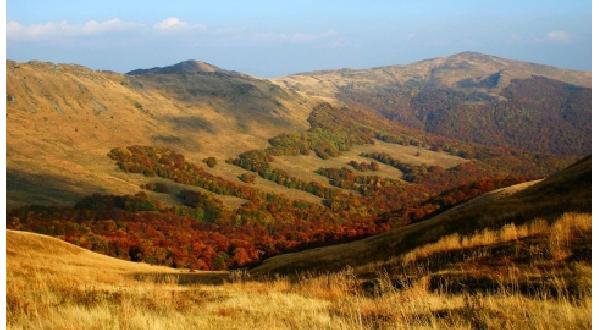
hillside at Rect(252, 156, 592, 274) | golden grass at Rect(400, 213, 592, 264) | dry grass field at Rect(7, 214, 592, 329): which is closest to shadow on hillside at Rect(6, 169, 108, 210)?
hillside at Rect(252, 156, 592, 274)

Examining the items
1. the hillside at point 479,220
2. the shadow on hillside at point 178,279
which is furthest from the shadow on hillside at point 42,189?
the hillside at point 479,220

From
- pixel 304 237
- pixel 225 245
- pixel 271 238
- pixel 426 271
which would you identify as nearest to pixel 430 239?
pixel 426 271

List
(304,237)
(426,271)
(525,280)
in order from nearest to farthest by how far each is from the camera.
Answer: (525,280), (426,271), (304,237)

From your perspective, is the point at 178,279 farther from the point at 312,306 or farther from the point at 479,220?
the point at 479,220

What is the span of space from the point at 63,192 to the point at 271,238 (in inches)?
2642

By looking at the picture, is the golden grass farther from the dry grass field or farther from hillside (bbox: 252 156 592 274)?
hillside (bbox: 252 156 592 274)

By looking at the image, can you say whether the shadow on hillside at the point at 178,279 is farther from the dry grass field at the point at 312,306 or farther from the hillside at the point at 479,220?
the dry grass field at the point at 312,306

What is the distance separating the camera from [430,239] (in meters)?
30.5

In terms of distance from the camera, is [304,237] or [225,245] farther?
[304,237]

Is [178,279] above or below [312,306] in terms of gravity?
below

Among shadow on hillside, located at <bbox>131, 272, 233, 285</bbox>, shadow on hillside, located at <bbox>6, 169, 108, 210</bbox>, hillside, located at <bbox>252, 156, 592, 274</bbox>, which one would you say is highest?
hillside, located at <bbox>252, 156, 592, 274</bbox>

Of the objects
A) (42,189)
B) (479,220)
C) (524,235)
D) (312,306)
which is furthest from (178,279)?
(42,189)

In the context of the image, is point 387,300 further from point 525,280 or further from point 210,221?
point 210,221

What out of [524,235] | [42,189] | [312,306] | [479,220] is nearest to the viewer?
[312,306]
